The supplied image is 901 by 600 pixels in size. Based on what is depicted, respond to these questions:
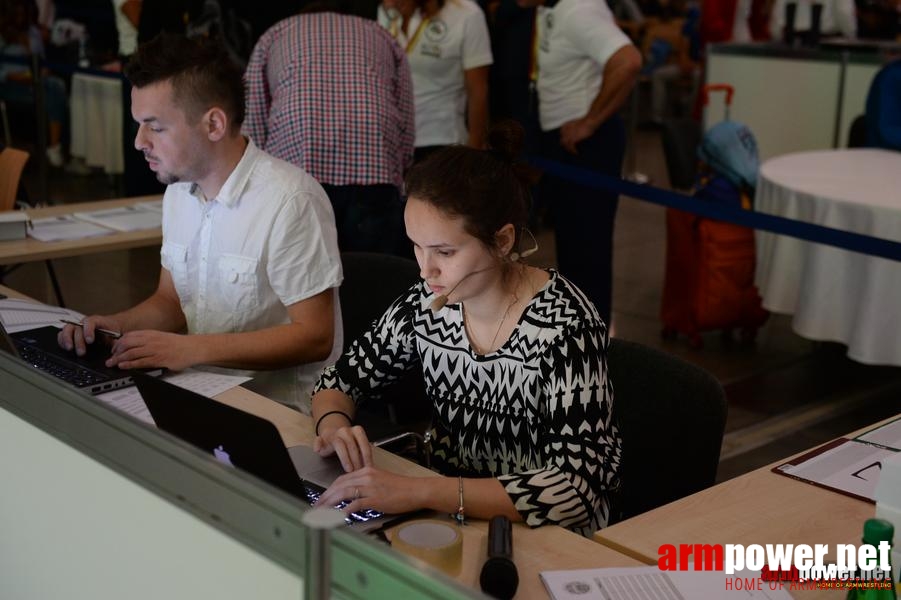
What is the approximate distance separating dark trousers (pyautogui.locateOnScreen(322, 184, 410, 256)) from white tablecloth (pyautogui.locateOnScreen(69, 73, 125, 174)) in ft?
12.4

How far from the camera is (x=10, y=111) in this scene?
926 cm

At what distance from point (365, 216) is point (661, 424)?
1835 mm

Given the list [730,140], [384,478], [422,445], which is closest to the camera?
[384,478]

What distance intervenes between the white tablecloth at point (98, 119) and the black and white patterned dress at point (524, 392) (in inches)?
212

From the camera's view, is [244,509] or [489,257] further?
[489,257]

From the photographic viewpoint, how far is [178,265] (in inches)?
101

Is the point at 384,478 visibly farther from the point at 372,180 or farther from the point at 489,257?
the point at 372,180

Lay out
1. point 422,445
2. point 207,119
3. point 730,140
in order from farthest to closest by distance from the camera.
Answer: point 730,140
point 207,119
point 422,445

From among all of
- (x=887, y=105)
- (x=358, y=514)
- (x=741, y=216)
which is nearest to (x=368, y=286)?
(x=358, y=514)

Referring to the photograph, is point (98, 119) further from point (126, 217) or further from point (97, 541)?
point (97, 541)

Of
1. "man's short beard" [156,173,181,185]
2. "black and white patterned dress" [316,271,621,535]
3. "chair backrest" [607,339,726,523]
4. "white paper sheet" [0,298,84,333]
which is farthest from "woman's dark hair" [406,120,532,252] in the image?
"white paper sheet" [0,298,84,333]

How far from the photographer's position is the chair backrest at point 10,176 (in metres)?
4.01

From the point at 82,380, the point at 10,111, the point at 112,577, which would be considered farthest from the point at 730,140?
the point at 10,111

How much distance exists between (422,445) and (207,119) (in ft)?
2.86
